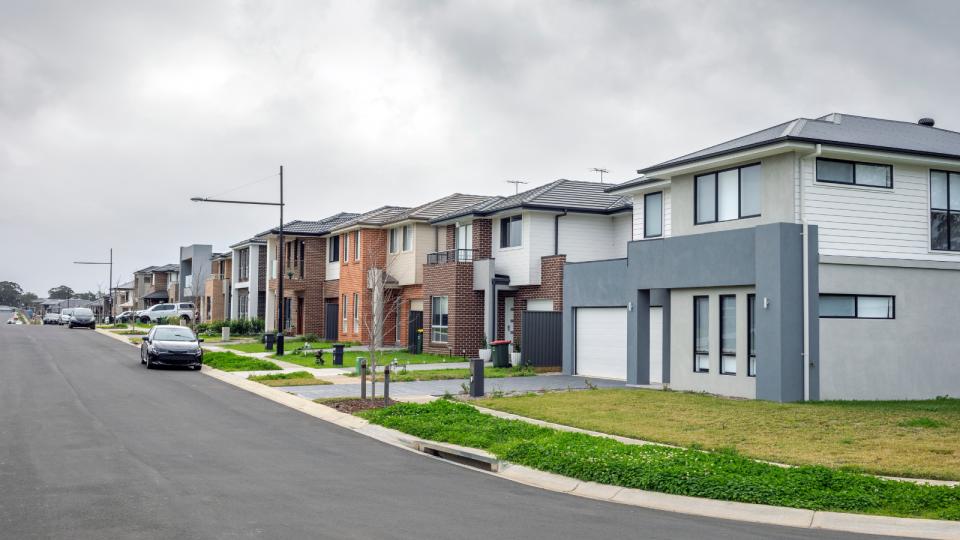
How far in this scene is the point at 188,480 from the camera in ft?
32.1

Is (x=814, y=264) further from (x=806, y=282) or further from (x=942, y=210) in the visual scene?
(x=942, y=210)

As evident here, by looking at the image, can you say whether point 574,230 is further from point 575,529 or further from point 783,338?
point 575,529

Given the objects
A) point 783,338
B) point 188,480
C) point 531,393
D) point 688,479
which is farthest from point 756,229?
point 188,480

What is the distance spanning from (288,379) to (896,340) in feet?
52.9

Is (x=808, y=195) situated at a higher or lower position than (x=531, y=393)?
higher

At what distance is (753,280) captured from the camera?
1823 cm

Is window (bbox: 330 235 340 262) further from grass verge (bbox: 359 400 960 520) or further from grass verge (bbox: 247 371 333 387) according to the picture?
grass verge (bbox: 359 400 960 520)

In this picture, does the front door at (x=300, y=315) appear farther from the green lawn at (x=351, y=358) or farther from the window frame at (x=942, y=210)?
the window frame at (x=942, y=210)

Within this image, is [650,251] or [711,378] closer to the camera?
[711,378]

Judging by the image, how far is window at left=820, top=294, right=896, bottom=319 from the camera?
18.1 m

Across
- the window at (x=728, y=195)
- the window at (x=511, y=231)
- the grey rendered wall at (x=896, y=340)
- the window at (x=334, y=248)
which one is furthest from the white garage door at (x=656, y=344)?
the window at (x=334, y=248)

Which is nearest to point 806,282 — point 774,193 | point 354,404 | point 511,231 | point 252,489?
point 774,193

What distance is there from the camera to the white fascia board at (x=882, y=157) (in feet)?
59.0

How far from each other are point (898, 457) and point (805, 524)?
3.57 meters
